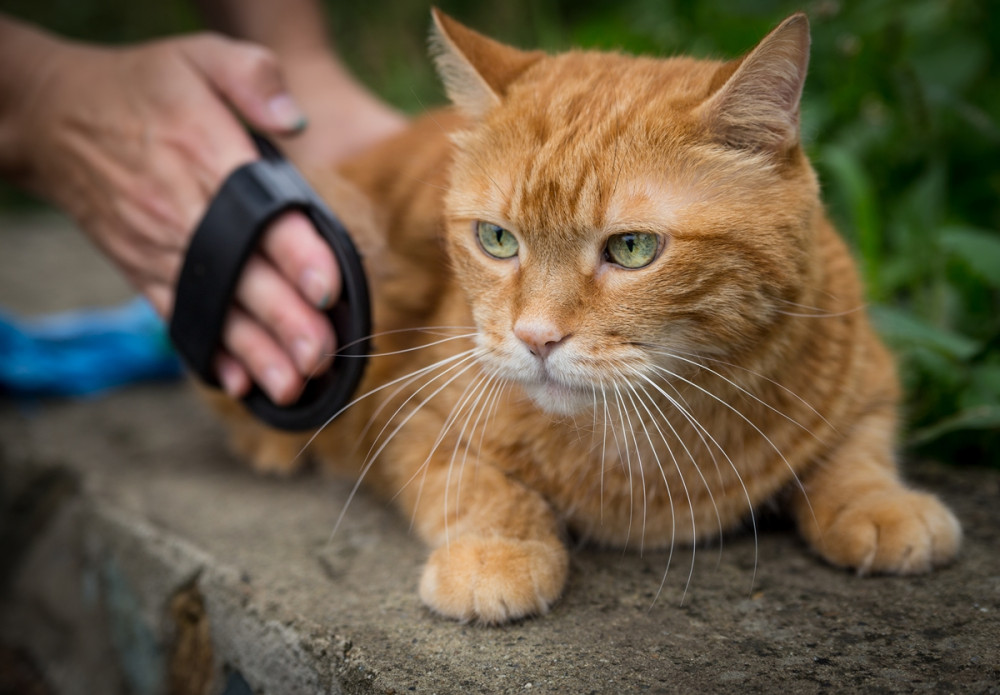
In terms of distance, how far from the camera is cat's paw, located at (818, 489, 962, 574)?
141 centimetres

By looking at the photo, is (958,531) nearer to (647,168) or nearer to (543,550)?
(543,550)

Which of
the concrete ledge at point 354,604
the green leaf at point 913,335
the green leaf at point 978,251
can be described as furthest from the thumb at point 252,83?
the green leaf at point 978,251

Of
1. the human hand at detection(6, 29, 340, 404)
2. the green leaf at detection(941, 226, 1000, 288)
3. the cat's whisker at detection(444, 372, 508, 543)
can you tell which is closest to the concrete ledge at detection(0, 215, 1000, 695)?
the cat's whisker at detection(444, 372, 508, 543)

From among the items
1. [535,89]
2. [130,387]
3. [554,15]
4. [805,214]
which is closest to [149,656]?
[130,387]

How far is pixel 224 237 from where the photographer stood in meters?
1.67

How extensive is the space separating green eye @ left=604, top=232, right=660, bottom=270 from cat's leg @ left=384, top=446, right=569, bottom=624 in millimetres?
501

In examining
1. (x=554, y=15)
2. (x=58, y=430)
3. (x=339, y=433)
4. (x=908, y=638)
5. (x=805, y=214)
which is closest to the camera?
(x=908, y=638)

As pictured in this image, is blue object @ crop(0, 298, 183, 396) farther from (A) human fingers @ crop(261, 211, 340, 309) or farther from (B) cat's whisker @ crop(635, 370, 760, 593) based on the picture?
(B) cat's whisker @ crop(635, 370, 760, 593)

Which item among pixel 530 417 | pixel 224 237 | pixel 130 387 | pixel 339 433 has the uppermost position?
pixel 224 237

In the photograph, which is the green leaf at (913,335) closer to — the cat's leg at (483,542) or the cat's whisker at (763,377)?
the cat's whisker at (763,377)

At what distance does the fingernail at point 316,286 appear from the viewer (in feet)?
5.32

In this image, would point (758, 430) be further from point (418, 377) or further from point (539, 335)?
point (418, 377)

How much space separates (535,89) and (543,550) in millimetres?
828

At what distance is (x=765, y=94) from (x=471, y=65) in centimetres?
53
